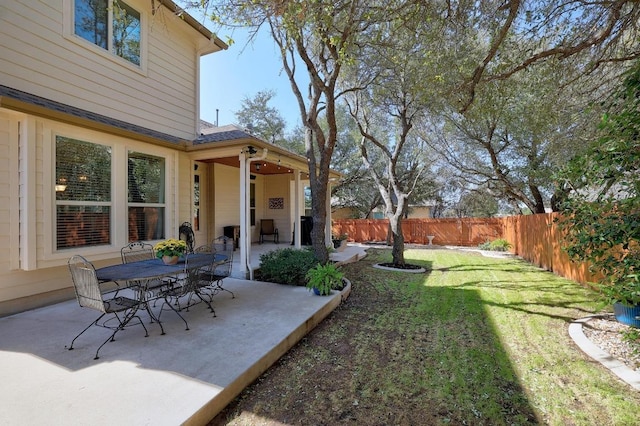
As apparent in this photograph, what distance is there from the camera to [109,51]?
5.33m

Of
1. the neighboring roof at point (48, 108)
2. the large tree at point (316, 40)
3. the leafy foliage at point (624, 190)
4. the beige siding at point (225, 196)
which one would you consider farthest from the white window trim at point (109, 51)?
the leafy foliage at point (624, 190)

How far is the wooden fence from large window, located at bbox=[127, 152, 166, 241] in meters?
9.21

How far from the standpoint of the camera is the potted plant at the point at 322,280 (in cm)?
509

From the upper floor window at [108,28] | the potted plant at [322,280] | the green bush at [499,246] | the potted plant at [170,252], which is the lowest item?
the green bush at [499,246]

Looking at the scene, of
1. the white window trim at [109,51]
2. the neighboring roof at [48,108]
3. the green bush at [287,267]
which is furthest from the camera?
the green bush at [287,267]

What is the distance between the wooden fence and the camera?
7.92 metres

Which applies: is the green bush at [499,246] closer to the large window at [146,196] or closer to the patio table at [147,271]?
the patio table at [147,271]

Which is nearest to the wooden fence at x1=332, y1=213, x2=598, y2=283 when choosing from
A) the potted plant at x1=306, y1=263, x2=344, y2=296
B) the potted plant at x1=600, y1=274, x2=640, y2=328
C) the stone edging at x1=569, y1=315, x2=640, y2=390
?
the stone edging at x1=569, y1=315, x2=640, y2=390

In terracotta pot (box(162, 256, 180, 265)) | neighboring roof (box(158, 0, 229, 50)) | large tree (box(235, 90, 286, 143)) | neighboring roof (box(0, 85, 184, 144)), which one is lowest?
terracotta pot (box(162, 256, 180, 265))

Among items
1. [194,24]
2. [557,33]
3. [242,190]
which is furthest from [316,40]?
[557,33]

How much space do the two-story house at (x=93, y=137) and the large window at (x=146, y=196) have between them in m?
0.02

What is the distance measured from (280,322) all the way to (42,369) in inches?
91.6

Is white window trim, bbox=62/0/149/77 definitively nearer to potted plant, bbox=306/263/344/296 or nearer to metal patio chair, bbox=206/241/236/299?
metal patio chair, bbox=206/241/236/299

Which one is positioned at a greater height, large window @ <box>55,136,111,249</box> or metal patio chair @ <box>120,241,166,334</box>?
large window @ <box>55,136,111,249</box>
